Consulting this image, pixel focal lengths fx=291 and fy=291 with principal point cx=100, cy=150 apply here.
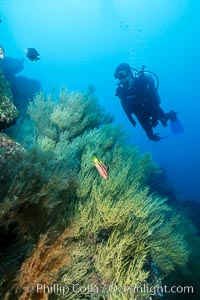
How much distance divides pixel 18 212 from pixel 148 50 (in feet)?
452

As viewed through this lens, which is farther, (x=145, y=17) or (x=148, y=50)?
(x=148, y=50)

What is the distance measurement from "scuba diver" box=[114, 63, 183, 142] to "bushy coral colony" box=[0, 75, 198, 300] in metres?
3.35

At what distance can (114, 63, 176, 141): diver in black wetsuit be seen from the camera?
891 centimetres

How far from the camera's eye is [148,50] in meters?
131

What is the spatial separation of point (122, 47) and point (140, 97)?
124100 millimetres

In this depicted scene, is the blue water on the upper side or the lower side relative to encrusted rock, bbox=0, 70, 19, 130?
upper

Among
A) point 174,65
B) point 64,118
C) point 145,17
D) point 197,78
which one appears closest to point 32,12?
point 145,17

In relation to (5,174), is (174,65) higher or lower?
higher

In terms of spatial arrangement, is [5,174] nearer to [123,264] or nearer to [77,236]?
[77,236]

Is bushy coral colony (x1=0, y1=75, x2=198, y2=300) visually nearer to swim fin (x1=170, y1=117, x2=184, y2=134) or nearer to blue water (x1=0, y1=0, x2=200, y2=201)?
swim fin (x1=170, y1=117, x2=184, y2=134)

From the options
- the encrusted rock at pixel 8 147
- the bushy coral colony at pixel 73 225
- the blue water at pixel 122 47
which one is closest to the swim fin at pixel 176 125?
the bushy coral colony at pixel 73 225

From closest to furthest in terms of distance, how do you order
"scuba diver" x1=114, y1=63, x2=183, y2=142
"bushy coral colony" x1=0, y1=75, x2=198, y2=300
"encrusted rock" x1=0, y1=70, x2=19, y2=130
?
"bushy coral colony" x1=0, y1=75, x2=198, y2=300 < "encrusted rock" x1=0, y1=70, x2=19, y2=130 < "scuba diver" x1=114, y1=63, x2=183, y2=142

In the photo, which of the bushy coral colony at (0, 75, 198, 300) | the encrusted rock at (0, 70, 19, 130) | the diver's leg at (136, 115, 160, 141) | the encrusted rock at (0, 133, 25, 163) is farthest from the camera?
the diver's leg at (136, 115, 160, 141)

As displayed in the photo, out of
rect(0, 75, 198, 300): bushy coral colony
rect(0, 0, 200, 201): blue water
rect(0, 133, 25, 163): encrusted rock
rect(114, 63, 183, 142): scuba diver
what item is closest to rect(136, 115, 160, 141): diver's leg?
rect(114, 63, 183, 142): scuba diver
